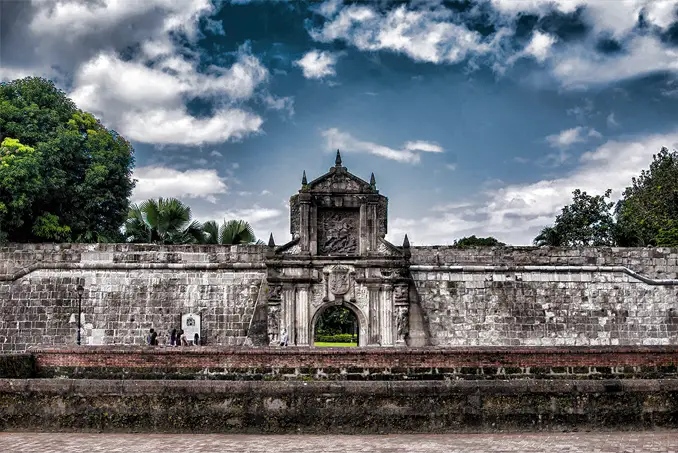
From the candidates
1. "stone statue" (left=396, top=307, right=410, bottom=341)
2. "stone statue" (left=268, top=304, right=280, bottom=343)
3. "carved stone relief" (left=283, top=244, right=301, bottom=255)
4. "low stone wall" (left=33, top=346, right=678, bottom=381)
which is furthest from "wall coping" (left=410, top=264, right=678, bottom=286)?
"low stone wall" (left=33, top=346, right=678, bottom=381)

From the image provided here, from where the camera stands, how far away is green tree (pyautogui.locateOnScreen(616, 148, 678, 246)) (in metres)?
27.1

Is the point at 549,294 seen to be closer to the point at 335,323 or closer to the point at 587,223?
the point at 587,223

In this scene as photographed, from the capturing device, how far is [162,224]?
2250cm

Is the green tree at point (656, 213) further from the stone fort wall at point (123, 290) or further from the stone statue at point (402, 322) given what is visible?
the stone fort wall at point (123, 290)

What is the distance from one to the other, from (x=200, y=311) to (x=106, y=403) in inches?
425

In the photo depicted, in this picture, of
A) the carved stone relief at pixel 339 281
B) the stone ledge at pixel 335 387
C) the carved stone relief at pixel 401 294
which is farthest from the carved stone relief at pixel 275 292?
the stone ledge at pixel 335 387

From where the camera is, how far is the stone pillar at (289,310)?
18.2 m

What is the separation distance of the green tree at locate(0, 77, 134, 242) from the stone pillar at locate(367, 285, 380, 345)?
42.3 ft

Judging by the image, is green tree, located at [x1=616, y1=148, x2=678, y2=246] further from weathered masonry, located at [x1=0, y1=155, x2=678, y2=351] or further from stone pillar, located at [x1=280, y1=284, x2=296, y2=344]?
stone pillar, located at [x1=280, y1=284, x2=296, y2=344]

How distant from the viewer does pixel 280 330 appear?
18125mm

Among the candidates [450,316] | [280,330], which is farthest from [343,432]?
[450,316]

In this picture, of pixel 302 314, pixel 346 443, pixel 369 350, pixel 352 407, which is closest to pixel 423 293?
pixel 302 314

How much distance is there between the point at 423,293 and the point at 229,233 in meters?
7.85

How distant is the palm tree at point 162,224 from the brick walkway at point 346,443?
578 inches
